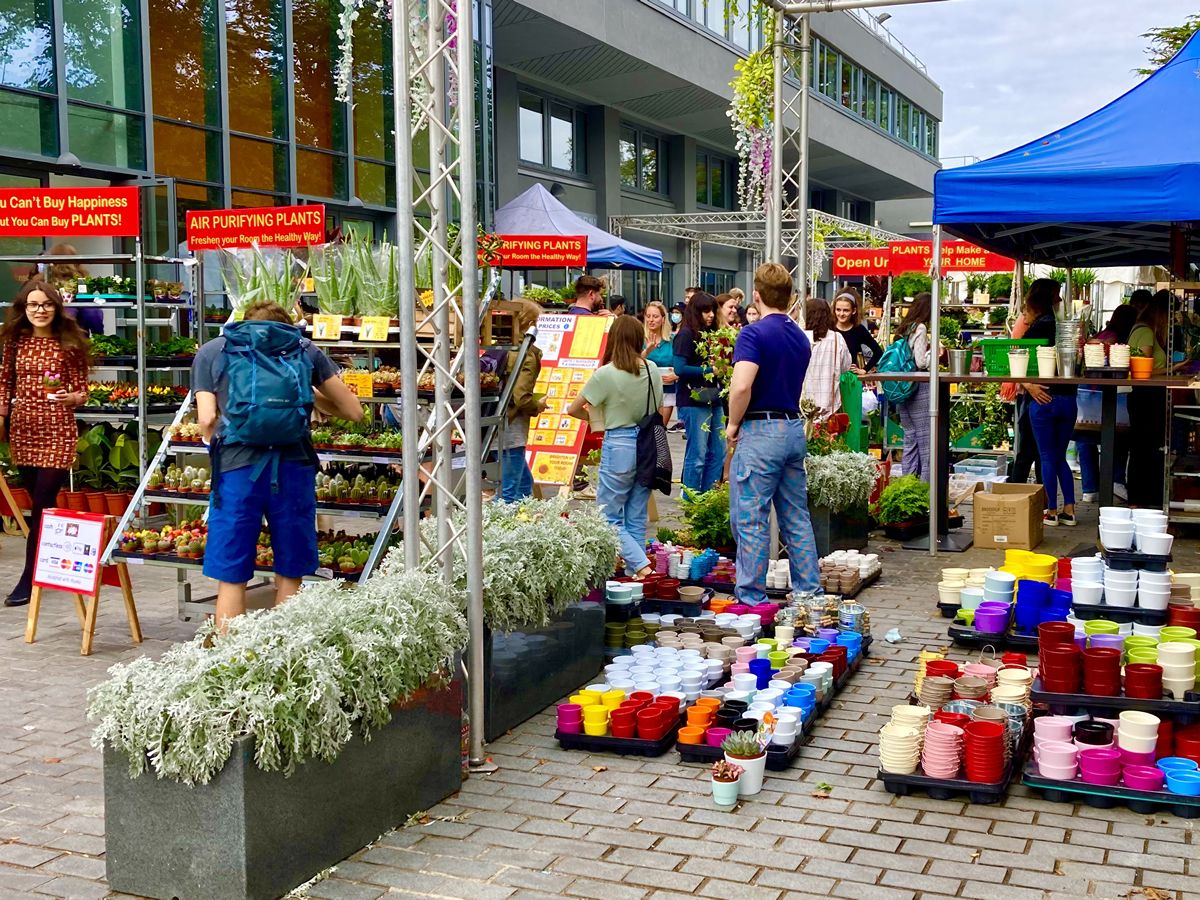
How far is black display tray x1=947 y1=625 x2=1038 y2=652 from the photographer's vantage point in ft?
20.5

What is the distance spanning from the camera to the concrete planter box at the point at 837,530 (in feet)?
28.6

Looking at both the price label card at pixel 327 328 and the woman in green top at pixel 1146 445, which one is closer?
the price label card at pixel 327 328

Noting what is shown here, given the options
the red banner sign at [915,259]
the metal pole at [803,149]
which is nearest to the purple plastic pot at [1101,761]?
the metal pole at [803,149]

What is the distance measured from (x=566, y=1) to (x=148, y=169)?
8.77m

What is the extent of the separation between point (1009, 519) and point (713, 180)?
25067mm

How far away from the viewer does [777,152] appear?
857 centimetres

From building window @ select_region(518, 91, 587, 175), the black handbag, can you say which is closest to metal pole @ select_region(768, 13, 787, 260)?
the black handbag

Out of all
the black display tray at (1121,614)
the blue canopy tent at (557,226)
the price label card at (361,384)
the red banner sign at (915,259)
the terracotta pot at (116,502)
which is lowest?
the black display tray at (1121,614)

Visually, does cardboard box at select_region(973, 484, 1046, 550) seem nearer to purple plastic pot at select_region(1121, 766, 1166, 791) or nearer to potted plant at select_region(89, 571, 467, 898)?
purple plastic pot at select_region(1121, 766, 1166, 791)

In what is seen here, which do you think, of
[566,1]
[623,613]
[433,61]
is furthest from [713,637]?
[566,1]

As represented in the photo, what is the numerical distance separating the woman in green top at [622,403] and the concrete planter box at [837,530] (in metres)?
1.37

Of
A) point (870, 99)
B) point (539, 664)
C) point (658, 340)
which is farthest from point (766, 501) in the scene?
point (870, 99)

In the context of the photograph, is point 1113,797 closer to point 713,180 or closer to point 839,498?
→ point 839,498

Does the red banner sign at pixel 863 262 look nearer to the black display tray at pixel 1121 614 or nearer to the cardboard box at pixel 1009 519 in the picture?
the cardboard box at pixel 1009 519
